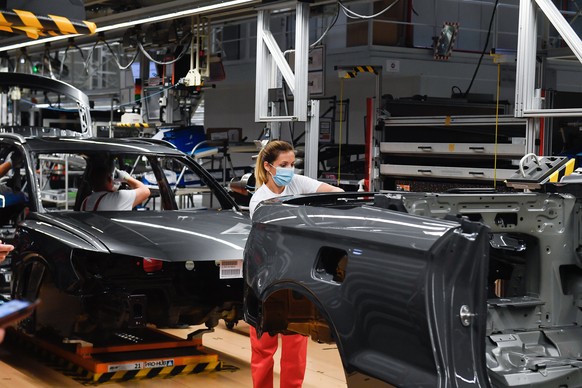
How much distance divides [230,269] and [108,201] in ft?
4.88

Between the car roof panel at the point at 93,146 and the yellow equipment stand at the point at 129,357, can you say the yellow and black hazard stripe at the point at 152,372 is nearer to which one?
the yellow equipment stand at the point at 129,357

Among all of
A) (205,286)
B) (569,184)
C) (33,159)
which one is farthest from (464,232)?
(33,159)

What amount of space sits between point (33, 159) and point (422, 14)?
38.1 ft

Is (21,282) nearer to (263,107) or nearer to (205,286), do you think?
(205,286)

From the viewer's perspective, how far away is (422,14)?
16.7 metres

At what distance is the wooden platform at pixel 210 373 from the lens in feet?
19.4

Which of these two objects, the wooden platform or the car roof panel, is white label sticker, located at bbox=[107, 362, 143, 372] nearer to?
the wooden platform

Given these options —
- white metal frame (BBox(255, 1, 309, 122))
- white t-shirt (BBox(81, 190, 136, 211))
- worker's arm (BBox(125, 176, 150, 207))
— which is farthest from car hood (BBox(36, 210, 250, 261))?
white metal frame (BBox(255, 1, 309, 122))

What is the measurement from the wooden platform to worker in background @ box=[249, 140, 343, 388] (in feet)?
3.56

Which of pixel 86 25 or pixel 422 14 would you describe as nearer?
pixel 86 25

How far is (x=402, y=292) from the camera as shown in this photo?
3025 millimetres

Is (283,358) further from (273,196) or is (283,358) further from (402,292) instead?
(402,292)

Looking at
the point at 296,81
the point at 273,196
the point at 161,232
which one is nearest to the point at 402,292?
the point at 273,196

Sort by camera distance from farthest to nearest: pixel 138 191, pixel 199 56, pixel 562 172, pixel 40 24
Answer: pixel 199 56
pixel 40 24
pixel 138 191
pixel 562 172
